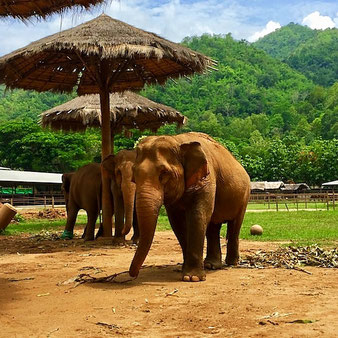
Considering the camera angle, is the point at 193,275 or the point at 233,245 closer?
the point at 193,275

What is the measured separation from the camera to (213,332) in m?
4.33

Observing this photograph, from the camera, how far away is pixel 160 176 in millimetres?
6305

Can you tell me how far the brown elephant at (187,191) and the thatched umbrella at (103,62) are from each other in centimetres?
445

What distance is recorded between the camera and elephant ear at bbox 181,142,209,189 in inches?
260

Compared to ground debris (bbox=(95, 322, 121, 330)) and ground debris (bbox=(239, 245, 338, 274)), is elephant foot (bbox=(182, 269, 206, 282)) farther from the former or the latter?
ground debris (bbox=(95, 322, 121, 330))

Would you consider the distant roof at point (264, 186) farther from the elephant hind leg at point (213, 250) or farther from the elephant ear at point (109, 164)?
the elephant hind leg at point (213, 250)

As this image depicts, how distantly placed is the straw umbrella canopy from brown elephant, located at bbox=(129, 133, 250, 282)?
10.3m

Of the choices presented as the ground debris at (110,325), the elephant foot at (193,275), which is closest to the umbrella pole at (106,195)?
the elephant foot at (193,275)

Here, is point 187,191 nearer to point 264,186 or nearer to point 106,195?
point 106,195

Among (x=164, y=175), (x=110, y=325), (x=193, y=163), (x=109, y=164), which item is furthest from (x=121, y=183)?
(x=110, y=325)

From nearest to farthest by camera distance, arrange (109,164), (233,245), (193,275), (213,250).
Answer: (193,275), (213,250), (233,245), (109,164)

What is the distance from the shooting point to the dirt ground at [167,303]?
4.43 metres

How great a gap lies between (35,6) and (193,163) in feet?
9.62

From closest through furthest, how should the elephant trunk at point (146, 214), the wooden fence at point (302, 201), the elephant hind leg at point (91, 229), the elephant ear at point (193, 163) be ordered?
the elephant trunk at point (146, 214) < the elephant ear at point (193, 163) < the elephant hind leg at point (91, 229) < the wooden fence at point (302, 201)
